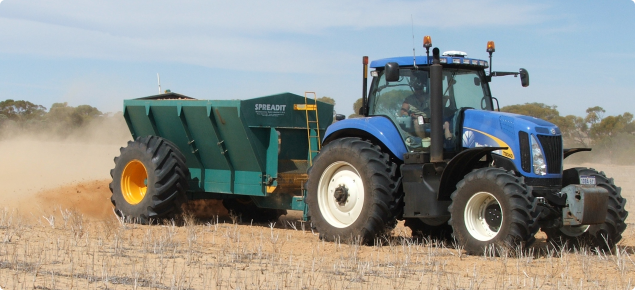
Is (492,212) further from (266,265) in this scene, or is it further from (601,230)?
(266,265)

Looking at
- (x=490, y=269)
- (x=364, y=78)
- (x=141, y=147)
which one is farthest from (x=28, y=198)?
(x=490, y=269)

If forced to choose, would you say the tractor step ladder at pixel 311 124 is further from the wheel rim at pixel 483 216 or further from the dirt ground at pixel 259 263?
the wheel rim at pixel 483 216

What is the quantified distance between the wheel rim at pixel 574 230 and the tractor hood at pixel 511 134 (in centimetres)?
73

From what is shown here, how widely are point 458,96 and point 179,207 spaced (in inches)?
181

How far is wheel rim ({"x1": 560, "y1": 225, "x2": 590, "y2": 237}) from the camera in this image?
26.9 feet

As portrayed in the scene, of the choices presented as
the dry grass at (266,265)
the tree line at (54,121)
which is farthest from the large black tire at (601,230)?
the tree line at (54,121)

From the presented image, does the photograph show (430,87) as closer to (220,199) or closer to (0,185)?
(220,199)

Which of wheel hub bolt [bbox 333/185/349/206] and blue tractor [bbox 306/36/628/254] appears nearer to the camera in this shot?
blue tractor [bbox 306/36/628/254]

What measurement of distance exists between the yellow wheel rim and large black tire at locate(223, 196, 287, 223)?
56.0 inches

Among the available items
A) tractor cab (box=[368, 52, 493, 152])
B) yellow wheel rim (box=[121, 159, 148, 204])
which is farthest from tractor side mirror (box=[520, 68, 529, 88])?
yellow wheel rim (box=[121, 159, 148, 204])

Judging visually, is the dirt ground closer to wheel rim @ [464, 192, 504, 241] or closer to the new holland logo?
wheel rim @ [464, 192, 504, 241]

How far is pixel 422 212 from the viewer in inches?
329

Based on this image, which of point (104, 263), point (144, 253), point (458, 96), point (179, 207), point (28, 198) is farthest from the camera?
point (28, 198)

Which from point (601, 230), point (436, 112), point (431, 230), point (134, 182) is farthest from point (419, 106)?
point (134, 182)
